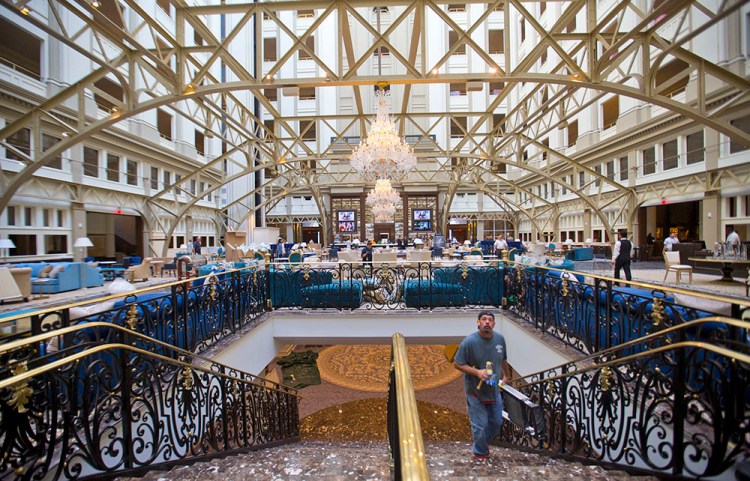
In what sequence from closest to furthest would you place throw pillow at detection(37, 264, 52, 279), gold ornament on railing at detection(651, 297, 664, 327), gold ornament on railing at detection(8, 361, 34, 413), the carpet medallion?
gold ornament on railing at detection(8, 361, 34, 413)
gold ornament on railing at detection(651, 297, 664, 327)
the carpet medallion
throw pillow at detection(37, 264, 52, 279)

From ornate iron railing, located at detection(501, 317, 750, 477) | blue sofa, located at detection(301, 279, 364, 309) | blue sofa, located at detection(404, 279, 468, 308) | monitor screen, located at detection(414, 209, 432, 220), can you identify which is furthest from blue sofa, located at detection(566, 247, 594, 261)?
monitor screen, located at detection(414, 209, 432, 220)

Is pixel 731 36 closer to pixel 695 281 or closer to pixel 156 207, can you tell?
pixel 695 281

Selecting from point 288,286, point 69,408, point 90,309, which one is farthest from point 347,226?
point 69,408

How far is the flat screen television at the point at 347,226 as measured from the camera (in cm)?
2650

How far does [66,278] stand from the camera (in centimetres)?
981

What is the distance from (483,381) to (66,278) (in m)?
12.1

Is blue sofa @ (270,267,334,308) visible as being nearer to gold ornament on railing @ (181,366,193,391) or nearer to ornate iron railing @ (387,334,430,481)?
gold ornament on railing @ (181,366,193,391)

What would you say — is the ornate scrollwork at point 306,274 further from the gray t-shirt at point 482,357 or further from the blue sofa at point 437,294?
the gray t-shirt at point 482,357

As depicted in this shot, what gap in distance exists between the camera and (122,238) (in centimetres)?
1952

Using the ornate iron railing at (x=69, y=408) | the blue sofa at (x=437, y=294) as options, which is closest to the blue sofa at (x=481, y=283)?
the blue sofa at (x=437, y=294)

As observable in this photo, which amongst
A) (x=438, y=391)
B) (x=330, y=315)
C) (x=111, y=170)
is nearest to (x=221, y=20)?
(x=111, y=170)

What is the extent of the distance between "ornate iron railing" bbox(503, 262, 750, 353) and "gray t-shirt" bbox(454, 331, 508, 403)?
4.50 feet

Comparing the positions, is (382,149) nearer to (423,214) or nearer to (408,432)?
(408,432)

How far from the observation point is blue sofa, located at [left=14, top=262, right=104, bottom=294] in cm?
948
